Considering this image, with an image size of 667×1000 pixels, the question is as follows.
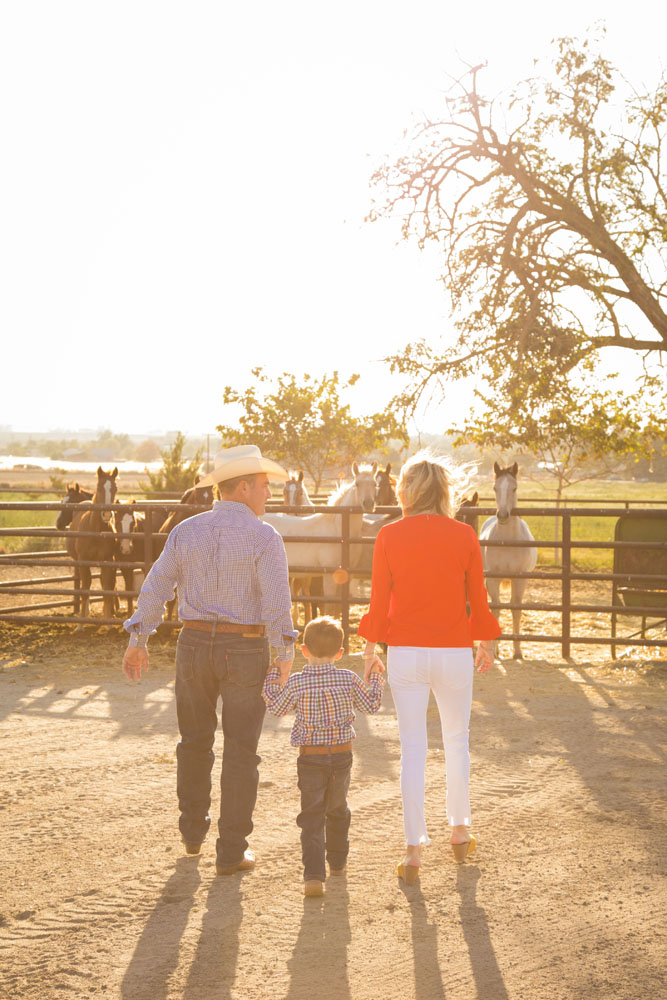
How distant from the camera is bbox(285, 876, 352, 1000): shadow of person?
3.20 meters

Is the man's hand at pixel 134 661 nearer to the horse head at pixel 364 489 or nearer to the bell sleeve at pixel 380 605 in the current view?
the bell sleeve at pixel 380 605

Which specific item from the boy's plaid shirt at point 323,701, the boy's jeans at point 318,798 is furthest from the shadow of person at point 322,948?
the boy's plaid shirt at point 323,701

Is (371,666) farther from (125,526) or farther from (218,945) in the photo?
(125,526)

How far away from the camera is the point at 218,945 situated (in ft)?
11.5

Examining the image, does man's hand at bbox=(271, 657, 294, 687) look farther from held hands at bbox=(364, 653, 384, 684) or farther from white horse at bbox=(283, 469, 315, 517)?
white horse at bbox=(283, 469, 315, 517)

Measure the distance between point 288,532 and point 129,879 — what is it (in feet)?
26.4

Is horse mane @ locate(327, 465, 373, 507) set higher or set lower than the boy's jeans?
higher

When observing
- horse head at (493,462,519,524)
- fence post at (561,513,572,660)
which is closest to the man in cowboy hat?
fence post at (561,513,572,660)

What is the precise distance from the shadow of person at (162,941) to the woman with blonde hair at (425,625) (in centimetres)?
92

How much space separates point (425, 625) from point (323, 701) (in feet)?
1.74

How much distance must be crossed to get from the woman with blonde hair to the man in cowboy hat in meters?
0.46

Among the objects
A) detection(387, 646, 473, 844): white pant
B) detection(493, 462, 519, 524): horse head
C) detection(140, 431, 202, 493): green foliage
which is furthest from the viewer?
detection(140, 431, 202, 493): green foliage

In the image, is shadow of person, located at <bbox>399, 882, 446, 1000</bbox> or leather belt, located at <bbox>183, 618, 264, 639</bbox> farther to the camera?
leather belt, located at <bbox>183, 618, 264, 639</bbox>

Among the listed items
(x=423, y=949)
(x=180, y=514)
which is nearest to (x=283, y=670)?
(x=423, y=949)
